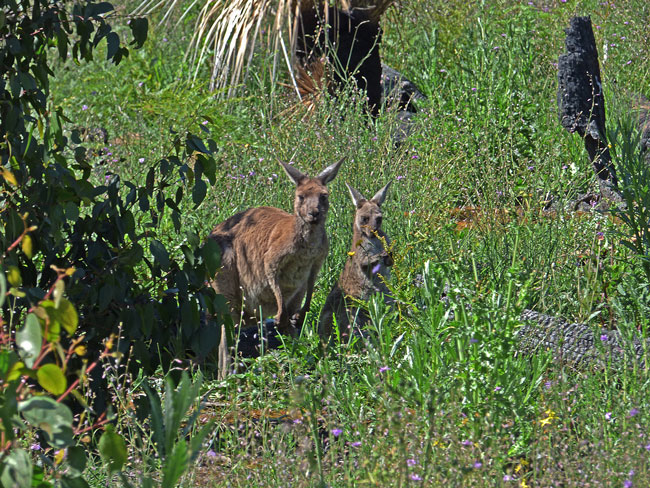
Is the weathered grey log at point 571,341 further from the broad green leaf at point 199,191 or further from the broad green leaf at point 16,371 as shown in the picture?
the broad green leaf at point 16,371

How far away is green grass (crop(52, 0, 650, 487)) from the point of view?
3.69m

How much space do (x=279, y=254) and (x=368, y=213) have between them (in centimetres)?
67

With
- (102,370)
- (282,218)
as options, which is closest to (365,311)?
(282,218)

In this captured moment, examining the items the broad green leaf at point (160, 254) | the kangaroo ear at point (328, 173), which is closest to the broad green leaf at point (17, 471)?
the broad green leaf at point (160, 254)

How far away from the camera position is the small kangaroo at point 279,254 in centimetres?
658

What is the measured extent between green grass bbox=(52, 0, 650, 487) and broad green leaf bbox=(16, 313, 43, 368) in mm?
1042

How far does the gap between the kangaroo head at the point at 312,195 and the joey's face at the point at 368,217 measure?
0.25 meters

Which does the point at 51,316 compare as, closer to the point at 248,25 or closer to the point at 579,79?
the point at 579,79

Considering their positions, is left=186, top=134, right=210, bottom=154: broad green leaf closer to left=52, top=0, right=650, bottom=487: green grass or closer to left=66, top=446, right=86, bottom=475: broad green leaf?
left=52, top=0, right=650, bottom=487: green grass

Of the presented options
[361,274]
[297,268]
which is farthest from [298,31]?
[361,274]

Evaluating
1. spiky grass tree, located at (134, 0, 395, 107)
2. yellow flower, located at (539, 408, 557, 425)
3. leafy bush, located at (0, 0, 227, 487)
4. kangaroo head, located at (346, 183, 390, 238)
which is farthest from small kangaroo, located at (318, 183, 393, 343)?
spiky grass tree, located at (134, 0, 395, 107)

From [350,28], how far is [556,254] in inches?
200

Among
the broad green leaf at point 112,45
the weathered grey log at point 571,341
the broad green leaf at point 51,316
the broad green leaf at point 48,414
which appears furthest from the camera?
the weathered grey log at point 571,341

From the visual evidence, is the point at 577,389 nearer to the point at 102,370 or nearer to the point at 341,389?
the point at 341,389
